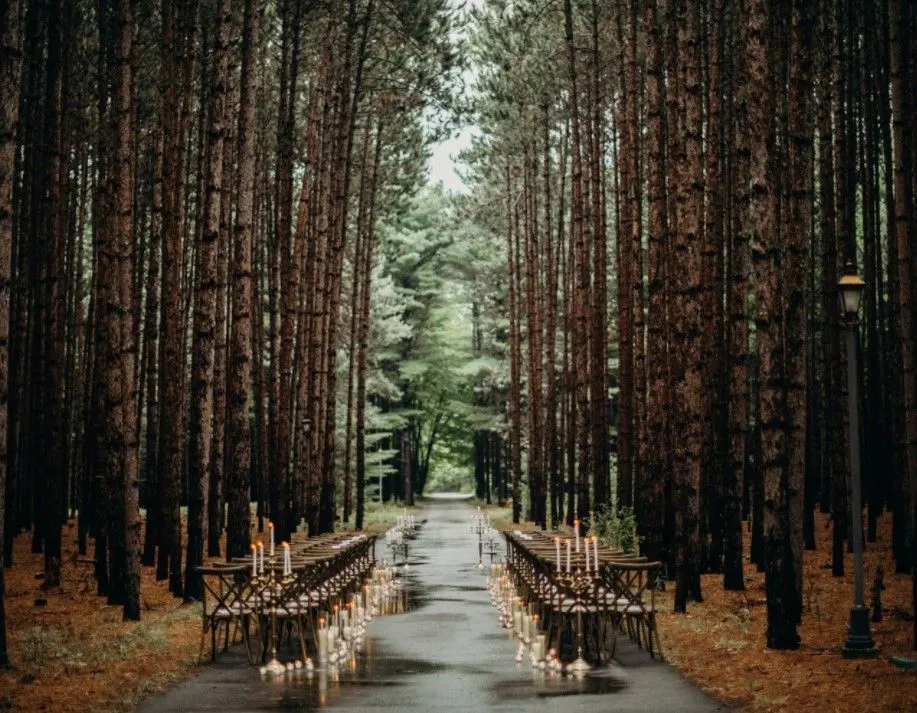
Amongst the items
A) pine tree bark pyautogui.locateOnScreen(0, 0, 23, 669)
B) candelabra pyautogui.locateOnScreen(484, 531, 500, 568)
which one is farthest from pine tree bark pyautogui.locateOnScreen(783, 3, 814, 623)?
candelabra pyautogui.locateOnScreen(484, 531, 500, 568)

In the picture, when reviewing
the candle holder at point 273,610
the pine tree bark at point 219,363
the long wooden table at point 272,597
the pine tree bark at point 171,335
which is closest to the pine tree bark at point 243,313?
the pine tree bark at point 219,363

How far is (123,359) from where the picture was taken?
15.8 m

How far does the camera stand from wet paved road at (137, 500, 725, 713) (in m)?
9.65

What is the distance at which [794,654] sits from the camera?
39.5ft

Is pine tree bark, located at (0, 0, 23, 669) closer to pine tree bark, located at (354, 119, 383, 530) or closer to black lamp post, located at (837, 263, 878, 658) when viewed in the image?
black lamp post, located at (837, 263, 878, 658)

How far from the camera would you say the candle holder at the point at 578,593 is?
468 inches

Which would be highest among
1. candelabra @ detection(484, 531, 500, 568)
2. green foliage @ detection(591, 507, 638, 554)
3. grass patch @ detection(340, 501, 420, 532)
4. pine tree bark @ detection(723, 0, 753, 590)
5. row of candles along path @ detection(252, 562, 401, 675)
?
pine tree bark @ detection(723, 0, 753, 590)

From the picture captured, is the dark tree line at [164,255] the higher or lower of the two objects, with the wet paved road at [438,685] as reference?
higher

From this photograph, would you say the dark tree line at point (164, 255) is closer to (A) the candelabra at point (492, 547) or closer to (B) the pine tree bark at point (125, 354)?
(B) the pine tree bark at point (125, 354)

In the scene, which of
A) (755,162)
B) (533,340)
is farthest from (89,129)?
(755,162)

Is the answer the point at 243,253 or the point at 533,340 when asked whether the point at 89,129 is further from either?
the point at 533,340

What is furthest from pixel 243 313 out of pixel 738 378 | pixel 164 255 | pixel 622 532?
pixel 622 532

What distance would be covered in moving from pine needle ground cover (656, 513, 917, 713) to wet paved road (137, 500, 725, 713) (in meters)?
→ 0.43

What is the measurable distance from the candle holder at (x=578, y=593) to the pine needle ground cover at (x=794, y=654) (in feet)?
3.20
